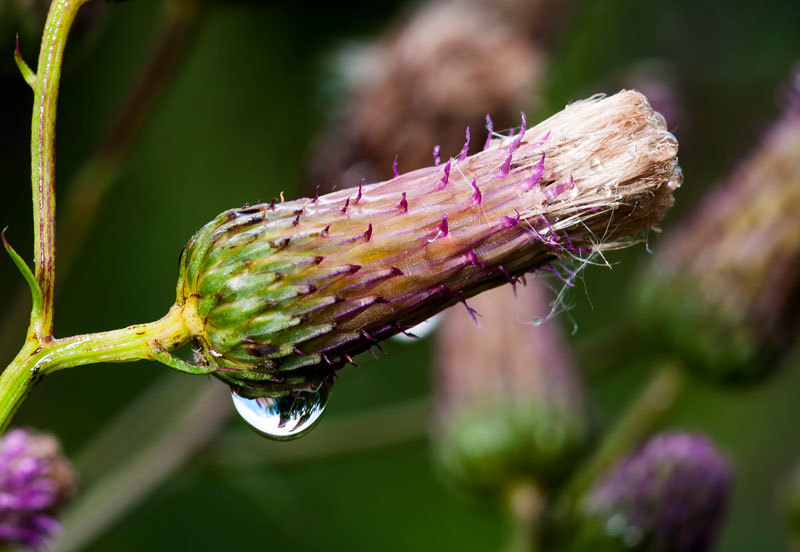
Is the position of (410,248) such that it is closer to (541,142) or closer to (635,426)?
(541,142)

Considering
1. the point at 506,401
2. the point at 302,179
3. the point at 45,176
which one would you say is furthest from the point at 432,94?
the point at 45,176

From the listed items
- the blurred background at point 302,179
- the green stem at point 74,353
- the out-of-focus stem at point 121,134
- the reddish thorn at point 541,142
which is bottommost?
the blurred background at point 302,179

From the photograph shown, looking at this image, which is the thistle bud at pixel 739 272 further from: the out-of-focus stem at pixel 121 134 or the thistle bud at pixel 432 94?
the out-of-focus stem at pixel 121 134

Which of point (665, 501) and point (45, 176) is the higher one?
point (45, 176)

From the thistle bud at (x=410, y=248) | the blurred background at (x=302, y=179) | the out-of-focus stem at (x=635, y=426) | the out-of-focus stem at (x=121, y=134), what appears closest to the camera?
the thistle bud at (x=410, y=248)

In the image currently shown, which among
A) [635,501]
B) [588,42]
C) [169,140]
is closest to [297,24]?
[169,140]

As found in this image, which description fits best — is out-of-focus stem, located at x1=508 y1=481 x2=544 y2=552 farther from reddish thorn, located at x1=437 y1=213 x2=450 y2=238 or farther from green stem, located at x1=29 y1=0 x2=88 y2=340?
green stem, located at x1=29 y1=0 x2=88 y2=340

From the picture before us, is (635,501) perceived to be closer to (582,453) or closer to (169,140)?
(582,453)

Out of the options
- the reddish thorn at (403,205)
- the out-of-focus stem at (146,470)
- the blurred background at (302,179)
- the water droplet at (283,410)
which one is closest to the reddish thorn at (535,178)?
the reddish thorn at (403,205)
